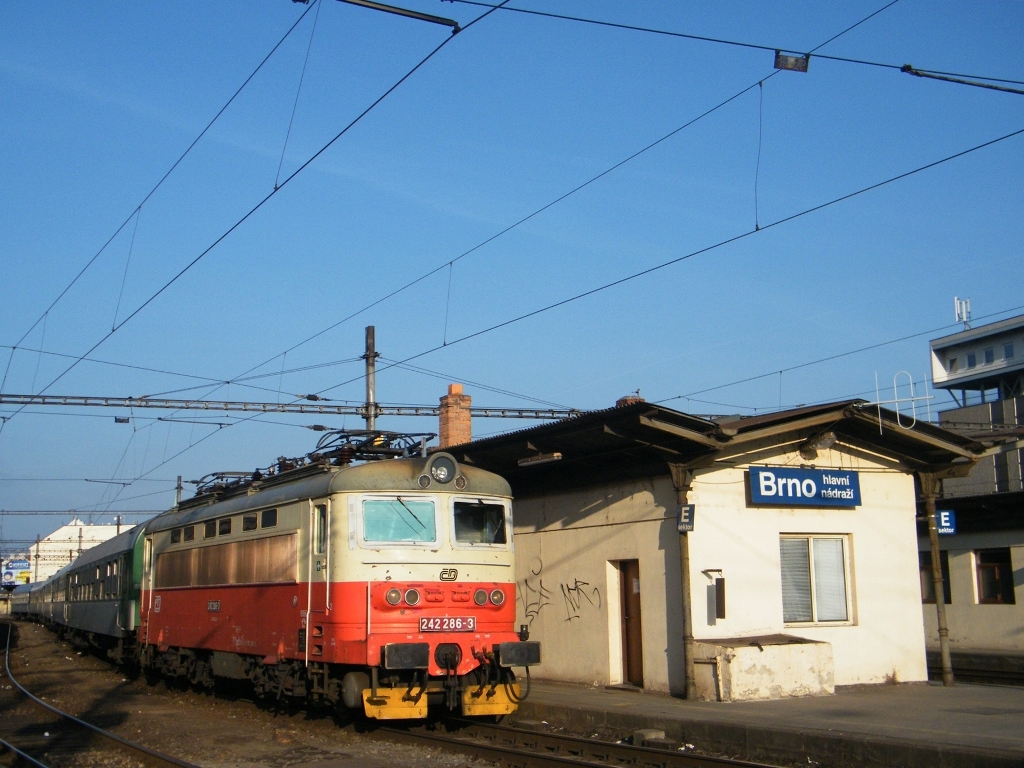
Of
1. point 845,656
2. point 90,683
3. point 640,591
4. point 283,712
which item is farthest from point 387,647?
point 90,683

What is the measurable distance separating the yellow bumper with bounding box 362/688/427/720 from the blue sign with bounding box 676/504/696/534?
473cm

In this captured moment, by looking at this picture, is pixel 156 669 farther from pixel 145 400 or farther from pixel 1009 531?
pixel 1009 531

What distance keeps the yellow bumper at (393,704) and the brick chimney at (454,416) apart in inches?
642

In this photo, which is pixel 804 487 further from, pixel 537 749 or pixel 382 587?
pixel 382 587

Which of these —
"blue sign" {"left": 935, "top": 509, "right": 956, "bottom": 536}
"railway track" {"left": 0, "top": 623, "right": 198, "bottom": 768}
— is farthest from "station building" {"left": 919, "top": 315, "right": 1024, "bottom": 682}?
"railway track" {"left": 0, "top": 623, "right": 198, "bottom": 768}

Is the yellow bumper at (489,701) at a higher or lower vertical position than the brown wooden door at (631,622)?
lower

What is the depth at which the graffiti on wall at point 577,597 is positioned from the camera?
56.1ft

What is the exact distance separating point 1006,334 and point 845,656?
46.7m

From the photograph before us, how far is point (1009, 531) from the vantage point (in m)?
25.3

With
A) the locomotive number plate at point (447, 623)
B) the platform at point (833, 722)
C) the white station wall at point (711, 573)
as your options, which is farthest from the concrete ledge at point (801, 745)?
the white station wall at point (711, 573)

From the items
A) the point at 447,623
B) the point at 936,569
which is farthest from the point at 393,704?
the point at 936,569

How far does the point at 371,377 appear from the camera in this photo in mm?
26344

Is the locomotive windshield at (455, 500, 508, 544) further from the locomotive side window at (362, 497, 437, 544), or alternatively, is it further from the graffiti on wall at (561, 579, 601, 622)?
the graffiti on wall at (561, 579, 601, 622)

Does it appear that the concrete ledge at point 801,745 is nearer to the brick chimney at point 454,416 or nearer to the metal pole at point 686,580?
the metal pole at point 686,580
